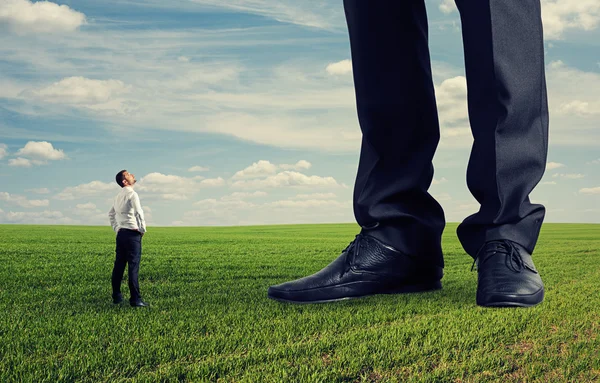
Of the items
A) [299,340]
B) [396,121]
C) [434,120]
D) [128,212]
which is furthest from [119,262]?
[434,120]

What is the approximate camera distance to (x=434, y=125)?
3.00 m

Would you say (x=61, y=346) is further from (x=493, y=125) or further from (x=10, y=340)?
(x=493, y=125)

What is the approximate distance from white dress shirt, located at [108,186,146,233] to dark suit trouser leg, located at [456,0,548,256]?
6.28ft

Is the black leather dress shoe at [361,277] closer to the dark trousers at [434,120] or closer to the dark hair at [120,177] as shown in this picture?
the dark trousers at [434,120]

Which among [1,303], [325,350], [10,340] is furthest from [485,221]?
[1,303]

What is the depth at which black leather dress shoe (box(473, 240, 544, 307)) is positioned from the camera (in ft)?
8.24

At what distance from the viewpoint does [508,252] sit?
2.63 m

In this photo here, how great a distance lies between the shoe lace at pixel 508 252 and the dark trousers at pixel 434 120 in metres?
0.04

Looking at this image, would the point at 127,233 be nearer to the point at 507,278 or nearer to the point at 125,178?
the point at 125,178

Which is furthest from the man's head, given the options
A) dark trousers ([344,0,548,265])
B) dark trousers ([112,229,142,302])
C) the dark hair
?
dark trousers ([344,0,548,265])

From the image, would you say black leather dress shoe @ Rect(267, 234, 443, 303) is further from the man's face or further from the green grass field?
the man's face

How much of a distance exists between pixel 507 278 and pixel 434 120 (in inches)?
38.4

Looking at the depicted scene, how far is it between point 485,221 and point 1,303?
282cm

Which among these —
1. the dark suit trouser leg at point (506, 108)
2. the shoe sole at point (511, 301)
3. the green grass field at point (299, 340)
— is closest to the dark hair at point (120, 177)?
the green grass field at point (299, 340)
